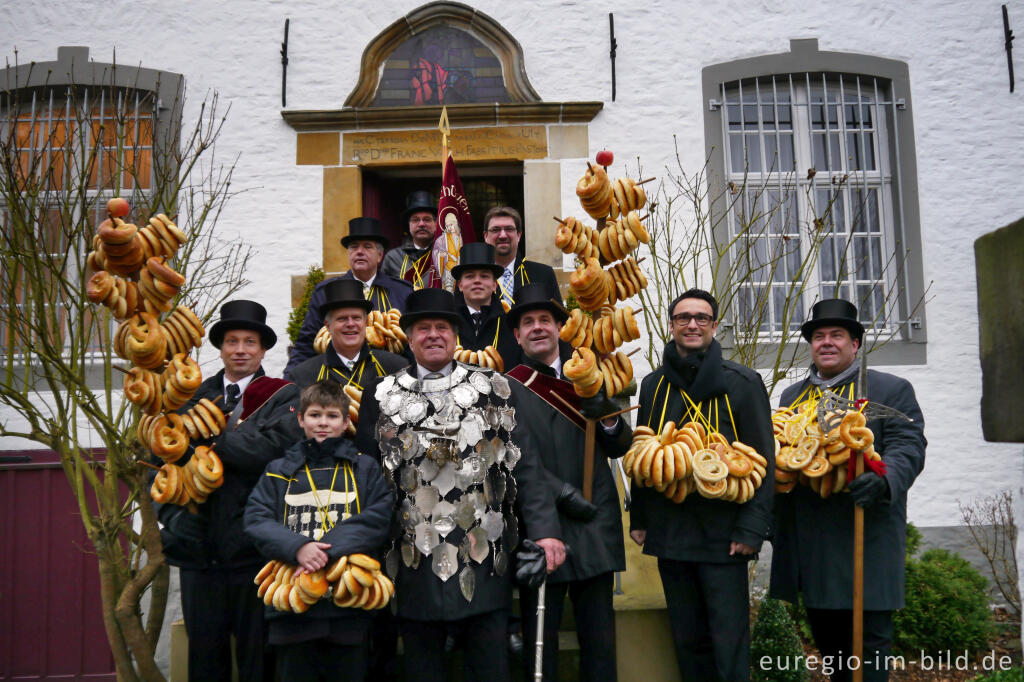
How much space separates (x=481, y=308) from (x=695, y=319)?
1.32 metres

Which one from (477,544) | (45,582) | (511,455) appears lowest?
(45,582)

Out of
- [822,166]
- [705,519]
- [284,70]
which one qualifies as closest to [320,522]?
[705,519]

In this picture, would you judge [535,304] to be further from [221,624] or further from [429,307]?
[221,624]

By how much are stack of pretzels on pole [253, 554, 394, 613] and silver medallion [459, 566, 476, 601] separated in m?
0.26

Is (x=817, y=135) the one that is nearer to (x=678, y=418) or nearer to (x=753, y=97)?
(x=753, y=97)

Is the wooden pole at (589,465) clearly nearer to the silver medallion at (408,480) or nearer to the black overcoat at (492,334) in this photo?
the silver medallion at (408,480)

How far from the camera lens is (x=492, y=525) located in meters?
3.51

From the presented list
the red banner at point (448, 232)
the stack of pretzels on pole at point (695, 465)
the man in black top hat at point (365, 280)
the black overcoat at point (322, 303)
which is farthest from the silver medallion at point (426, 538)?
the red banner at point (448, 232)

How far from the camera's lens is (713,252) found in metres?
7.15

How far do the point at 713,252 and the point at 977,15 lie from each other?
9.88 feet

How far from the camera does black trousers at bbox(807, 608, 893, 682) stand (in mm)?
3812

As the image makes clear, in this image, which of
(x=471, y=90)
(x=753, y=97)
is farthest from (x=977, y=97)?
(x=471, y=90)

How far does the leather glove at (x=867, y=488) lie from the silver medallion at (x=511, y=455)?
144 cm

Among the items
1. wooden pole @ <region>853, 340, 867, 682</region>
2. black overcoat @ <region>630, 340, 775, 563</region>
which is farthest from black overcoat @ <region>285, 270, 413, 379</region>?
wooden pole @ <region>853, 340, 867, 682</region>
